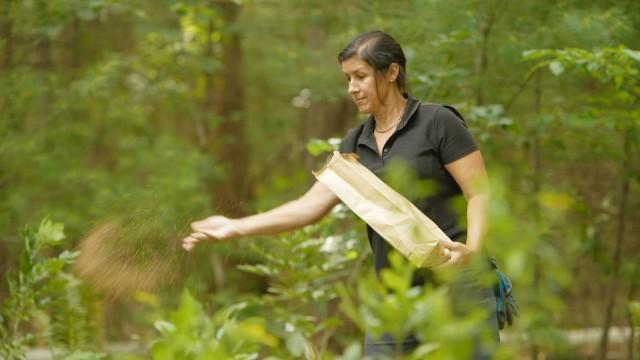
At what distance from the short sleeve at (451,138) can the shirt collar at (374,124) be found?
0.13 metres

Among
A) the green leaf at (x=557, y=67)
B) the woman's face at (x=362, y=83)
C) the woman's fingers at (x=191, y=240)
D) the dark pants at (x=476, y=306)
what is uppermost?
the woman's face at (x=362, y=83)

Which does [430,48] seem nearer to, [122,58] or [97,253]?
[97,253]

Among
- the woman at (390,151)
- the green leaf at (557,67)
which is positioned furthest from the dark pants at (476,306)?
the green leaf at (557,67)

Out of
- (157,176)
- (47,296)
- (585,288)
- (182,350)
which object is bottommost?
(585,288)

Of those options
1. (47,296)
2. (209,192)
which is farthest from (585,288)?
(47,296)

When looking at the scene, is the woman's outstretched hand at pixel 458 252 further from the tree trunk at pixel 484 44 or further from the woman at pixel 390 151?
the tree trunk at pixel 484 44

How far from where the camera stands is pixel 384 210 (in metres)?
3.54

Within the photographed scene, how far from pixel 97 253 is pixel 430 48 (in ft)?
11.6

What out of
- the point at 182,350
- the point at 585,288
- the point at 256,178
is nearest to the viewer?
the point at 182,350

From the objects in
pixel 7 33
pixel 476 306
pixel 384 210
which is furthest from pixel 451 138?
pixel 7 33

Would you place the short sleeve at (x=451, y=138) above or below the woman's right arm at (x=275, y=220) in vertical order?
above

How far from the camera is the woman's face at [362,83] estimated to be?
12.4 feet

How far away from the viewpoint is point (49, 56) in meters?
10.7

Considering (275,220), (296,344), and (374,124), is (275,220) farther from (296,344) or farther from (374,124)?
(296,344)
